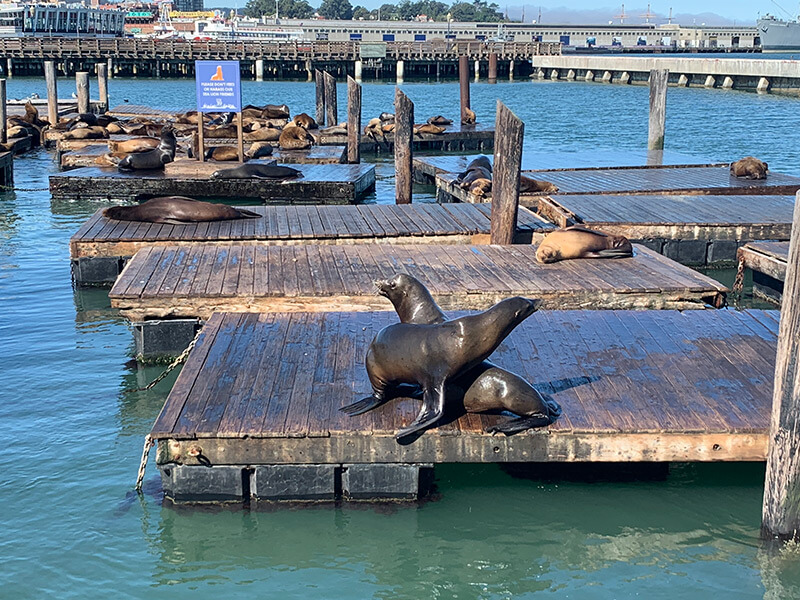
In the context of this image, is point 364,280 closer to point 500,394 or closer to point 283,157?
point 500,394

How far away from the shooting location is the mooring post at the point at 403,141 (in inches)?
505

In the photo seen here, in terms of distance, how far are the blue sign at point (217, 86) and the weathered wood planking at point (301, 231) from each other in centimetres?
431

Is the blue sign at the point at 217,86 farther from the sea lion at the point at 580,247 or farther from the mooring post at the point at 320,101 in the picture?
the mooring post at the point at 320,101

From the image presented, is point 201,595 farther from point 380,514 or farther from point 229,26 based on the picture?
point 229,26

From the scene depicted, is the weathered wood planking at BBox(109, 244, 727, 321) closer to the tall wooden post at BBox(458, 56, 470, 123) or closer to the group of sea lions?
the group of sea lions

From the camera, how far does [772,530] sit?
502 cm

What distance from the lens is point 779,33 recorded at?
100 metres

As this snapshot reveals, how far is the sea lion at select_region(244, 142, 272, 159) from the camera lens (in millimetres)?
17875

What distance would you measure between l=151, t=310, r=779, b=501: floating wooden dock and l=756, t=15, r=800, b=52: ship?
103 m

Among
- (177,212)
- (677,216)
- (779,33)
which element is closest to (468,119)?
(677,216)

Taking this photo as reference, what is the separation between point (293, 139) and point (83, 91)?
31.5 ft

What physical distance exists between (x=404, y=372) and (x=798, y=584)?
2.33m

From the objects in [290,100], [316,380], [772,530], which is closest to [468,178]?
[316,380]

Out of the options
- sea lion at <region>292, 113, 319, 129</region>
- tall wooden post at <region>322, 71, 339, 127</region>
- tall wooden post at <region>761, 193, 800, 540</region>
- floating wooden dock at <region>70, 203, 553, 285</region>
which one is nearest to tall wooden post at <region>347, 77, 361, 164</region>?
sea lion at <region>292, 113, 319, 129</region>
